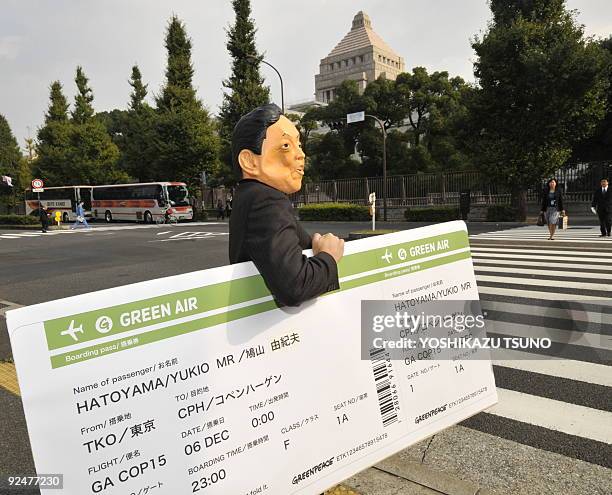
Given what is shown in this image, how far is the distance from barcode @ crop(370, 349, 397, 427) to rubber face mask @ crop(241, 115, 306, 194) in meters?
0.85

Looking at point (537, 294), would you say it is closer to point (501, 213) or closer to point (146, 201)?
point (501, 213)

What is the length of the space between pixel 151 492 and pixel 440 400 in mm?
1378

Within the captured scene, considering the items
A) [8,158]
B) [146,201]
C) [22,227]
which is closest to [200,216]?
[146,201]

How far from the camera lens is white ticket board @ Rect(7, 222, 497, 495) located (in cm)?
150

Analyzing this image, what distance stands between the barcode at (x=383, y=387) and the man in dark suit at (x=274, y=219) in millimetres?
445

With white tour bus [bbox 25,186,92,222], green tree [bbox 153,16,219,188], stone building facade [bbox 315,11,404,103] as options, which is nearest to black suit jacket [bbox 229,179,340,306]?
green tree [bbox 153,16,219,188]

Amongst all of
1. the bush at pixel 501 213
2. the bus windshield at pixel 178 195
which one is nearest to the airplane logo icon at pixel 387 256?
the bush at pixel 501 213

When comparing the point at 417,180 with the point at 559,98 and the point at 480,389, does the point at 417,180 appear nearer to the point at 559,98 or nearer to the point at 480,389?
the point at 559,98

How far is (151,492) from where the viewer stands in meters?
1.62

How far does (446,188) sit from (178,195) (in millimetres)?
18429

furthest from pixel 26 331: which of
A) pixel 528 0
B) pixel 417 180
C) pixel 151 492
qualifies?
pixel 417 180

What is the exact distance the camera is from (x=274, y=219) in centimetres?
186

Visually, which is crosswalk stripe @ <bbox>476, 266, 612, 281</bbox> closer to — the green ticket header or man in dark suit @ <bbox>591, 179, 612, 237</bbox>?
man in dark suit @ <bbox>591, 179, 612, 237</bbox>

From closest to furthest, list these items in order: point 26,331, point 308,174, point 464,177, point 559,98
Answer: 1. point 26,331
2. point 559,98
3. point 464,177
4. point 308,174
